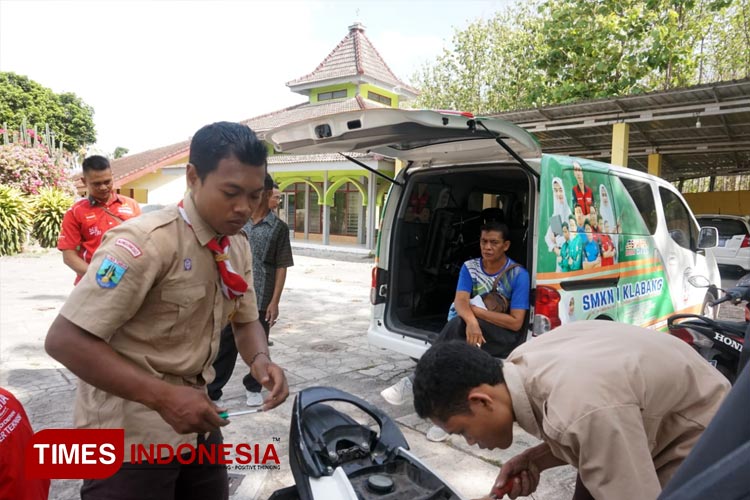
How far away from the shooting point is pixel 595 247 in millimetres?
3611

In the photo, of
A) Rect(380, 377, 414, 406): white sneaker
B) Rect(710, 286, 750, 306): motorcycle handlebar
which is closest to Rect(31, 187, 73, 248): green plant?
Rect(380, 377, 414, 406): white sneaker

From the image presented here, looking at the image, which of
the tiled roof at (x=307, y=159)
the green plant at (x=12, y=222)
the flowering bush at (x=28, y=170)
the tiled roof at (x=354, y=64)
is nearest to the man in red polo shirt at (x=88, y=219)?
the green plant at (x=12, y=222)

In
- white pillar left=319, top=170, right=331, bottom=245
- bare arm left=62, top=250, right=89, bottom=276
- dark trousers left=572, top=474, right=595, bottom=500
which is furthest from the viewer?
white pillar left=319, top=170, right=331, bottom=245

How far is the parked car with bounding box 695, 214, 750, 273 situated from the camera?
928cm

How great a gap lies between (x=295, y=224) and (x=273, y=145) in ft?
55.2

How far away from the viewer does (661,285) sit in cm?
454

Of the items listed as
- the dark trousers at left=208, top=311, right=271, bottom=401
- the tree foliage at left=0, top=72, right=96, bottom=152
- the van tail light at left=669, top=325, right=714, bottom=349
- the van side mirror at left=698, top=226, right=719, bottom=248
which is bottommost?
the dark trousers at left=208, top=311, right=271, bottom=401

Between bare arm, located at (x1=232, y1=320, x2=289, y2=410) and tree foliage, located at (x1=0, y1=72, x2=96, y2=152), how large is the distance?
117 feet

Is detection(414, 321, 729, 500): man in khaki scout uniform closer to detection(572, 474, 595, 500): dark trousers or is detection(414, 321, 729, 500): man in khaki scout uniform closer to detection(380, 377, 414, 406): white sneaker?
detection(572, 474, 595, 500): dark trousers

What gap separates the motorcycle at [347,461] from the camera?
1.65 metres

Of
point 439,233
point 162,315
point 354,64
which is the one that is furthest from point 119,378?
point 354,64

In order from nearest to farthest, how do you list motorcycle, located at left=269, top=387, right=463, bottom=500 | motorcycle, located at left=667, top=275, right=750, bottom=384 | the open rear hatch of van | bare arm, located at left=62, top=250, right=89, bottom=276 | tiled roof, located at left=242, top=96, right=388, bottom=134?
motorcycle, located at left=269, top=387, right=463, bottom=500 < the open rear hatch of van < motorcycle, located at left=667, top=275, right=750, bottom=384 < bare arm, located at left=62, top=250, right=89, bottom=276 < tiled roof, located at left=242, top=96, right=388, bottom=134

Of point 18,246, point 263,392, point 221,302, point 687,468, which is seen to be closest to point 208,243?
point 221,302
